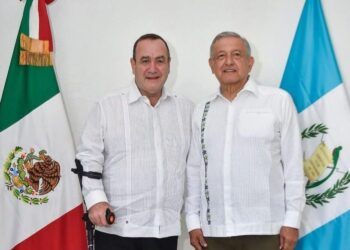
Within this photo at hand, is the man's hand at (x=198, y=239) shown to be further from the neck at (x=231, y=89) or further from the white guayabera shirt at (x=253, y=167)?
A: the neck at (x=231, y=89)

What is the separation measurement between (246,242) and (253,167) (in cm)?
32

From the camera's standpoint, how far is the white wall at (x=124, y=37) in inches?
95.9

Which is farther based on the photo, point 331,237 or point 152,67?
point 331,237

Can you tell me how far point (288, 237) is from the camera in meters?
1.75

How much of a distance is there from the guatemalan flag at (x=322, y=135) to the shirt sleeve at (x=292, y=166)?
1.24ft

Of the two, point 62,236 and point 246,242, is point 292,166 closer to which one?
point 246,242

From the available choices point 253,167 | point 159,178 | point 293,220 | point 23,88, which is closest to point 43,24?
point 23,88

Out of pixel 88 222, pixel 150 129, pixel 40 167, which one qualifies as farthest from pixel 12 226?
pixel 150 129

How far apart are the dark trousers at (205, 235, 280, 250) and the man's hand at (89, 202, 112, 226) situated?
0.48m

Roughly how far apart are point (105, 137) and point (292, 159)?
32.8 inches

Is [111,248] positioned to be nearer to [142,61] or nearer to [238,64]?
[142,61]

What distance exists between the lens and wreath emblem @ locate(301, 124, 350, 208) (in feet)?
6.90

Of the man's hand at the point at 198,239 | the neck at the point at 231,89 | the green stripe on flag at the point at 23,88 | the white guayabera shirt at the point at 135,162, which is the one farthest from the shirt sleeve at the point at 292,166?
the green stripe on flag at the point at 23,88

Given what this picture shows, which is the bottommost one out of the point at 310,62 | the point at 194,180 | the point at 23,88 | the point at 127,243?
the point at 127,243
